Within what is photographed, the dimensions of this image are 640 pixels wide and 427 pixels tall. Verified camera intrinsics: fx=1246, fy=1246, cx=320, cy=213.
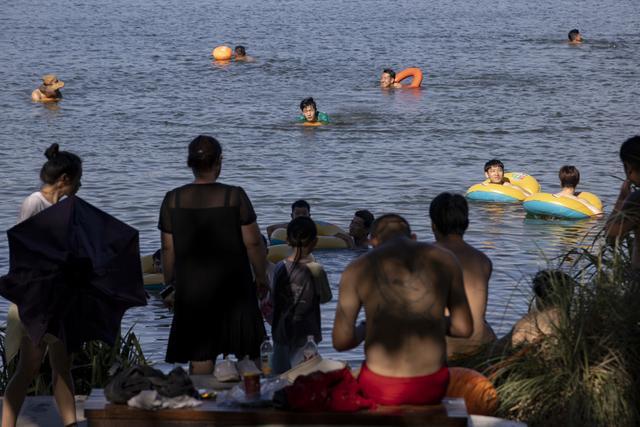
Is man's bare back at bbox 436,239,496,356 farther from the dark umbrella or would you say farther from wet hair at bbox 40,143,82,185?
wet hair at bbox 40,143,82,185

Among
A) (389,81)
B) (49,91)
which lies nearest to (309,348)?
(49,91)

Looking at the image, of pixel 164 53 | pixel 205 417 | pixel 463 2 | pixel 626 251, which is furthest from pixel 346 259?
pixel 463 2

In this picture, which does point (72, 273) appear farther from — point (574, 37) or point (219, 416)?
point (574, 37)

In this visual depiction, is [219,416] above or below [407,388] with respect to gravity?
below

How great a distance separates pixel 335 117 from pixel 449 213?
68.6 feet

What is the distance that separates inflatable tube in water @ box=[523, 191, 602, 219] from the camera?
1720 cm

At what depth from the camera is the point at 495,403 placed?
284 inches

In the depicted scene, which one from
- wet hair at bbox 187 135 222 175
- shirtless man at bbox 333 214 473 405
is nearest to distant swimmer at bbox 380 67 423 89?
wet hair at bbox 187 135 222 175

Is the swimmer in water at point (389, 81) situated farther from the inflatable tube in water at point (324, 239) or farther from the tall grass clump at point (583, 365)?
the tall grass clump at point (583, 365)

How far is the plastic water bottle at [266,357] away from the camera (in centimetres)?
763

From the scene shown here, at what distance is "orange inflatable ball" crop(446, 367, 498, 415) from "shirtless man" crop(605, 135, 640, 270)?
128 cm

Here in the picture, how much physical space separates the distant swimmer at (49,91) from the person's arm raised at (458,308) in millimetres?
24329

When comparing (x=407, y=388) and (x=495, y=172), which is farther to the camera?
(x=495, y=172)

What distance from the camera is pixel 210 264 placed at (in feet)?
23.5
